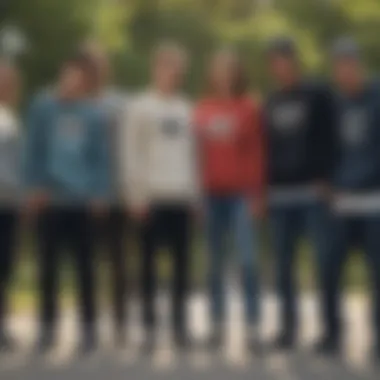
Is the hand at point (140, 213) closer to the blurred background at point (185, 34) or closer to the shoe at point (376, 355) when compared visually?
the blurred background at point (185, 34)

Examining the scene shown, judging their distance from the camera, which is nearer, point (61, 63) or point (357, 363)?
point (357, 363)

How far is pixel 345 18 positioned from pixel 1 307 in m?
1.90

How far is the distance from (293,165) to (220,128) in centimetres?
33

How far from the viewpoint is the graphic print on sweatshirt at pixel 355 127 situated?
429 cm

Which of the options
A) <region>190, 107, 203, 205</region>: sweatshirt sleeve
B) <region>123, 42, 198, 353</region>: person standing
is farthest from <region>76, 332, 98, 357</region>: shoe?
<region>190, 107, 203, 205</region>: sweatshirt sleeve

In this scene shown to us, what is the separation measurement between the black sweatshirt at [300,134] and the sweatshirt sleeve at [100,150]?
65cm

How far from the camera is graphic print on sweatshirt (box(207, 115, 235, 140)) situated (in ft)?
14.5

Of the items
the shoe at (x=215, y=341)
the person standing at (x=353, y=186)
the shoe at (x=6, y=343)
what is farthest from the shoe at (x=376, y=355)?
the shoe at (x=6, y=343)

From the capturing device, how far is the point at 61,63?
4527 millimetres

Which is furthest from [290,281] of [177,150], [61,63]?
[61,63]

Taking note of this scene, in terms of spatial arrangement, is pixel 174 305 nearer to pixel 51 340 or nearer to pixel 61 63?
pixel 51 340

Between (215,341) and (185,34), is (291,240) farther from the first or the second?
(185,34)

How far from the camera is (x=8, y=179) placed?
4.48 meters

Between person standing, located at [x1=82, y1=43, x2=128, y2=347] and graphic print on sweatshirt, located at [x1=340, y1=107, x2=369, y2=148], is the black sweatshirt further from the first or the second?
person standing, located at [x1=82, y1=43, x2=128, y2=347]
